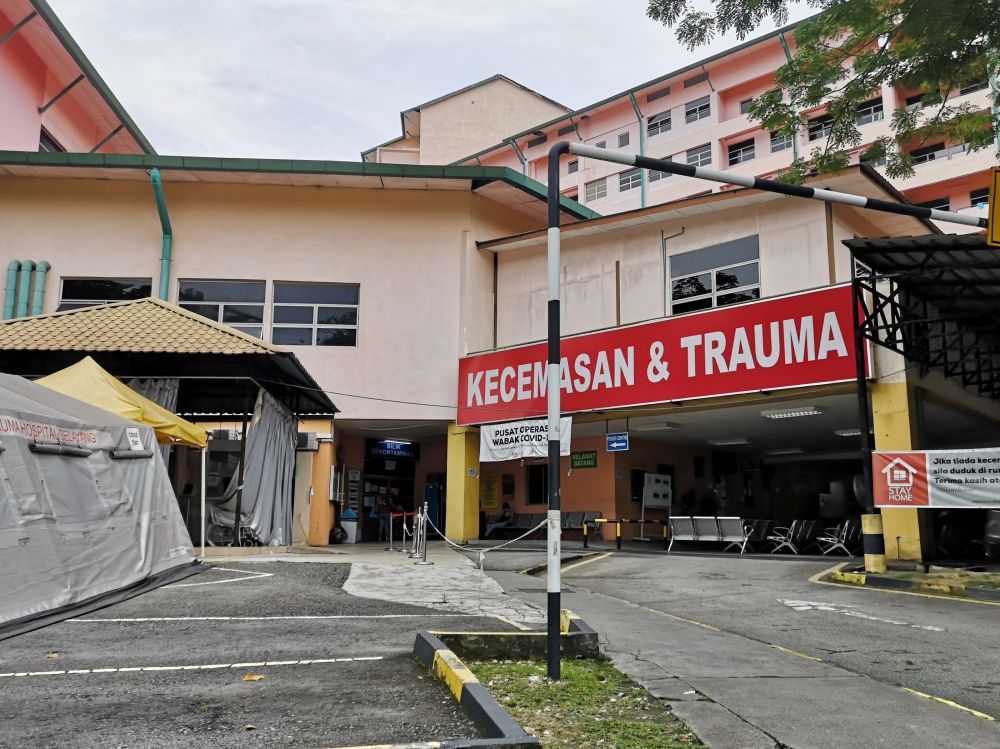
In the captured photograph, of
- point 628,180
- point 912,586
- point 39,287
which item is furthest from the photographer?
point 628,180

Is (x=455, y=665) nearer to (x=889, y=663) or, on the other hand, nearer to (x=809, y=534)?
(x=889, y=663)

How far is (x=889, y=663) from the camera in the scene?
6910 mm

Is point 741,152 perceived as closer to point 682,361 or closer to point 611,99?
point 611,99

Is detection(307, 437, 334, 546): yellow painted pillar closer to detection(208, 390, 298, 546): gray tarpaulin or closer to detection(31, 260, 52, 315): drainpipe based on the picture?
detection(208, 390, 298, 546): gray tarpaulin

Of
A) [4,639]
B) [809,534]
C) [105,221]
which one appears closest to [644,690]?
[4,639]

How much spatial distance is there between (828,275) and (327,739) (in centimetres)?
1581

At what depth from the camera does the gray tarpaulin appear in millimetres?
16031

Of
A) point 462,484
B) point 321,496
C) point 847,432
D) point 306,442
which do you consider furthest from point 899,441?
point 321,496

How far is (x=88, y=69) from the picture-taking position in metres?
26.5

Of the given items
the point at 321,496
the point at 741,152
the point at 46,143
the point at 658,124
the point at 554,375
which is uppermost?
the point at 658,124

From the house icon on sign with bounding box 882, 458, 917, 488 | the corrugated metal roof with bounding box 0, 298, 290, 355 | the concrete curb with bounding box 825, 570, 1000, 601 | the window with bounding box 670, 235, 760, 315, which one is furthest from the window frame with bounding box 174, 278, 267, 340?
the house icon on sign with bounding box 882, 458, 917, 488

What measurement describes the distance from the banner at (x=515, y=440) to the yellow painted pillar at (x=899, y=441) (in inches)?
249

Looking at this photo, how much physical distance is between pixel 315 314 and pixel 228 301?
2319mm

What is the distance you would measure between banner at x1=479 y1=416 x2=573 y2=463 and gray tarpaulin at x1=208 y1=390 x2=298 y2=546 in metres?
5.08
